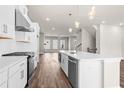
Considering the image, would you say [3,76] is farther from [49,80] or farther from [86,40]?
[86,40]

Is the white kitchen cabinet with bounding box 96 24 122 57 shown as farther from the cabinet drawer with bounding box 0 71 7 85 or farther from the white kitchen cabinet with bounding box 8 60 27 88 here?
the cabinet drawer with bounding box 0 71 7 85

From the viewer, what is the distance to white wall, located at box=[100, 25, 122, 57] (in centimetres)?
863

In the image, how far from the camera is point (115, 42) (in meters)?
8.98

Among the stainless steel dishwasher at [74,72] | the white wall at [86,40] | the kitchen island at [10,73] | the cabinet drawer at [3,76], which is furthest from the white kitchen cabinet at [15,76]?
the white wall at [86,40]

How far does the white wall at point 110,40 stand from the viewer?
8633 mm

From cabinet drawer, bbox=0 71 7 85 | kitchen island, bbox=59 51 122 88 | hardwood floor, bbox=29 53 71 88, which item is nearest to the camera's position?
cabinet drawer, bbox=0 71 7 85

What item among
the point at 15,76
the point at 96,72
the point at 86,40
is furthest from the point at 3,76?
the point at 86,40

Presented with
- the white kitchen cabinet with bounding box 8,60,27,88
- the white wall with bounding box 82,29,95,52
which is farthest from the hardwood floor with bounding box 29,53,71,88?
the white wall with bounding box 82,29,95,52

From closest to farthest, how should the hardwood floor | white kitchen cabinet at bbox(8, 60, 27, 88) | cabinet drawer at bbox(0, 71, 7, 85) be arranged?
cabinet drawer at bbox(0, 71, 7, 85) → white kitchen cabinet at bbox(8, 60, 27, 88) → the hardwood floor

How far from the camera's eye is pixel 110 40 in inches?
348

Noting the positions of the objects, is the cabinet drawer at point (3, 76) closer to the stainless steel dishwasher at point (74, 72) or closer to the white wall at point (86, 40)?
the stainless steel dishwasher at point (74, 72)

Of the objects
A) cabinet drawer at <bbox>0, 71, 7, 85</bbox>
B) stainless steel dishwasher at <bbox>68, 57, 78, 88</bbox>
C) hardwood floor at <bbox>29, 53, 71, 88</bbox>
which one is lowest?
hardwood floor at <bbox>29, 53, 71, 88</bbox>
